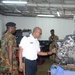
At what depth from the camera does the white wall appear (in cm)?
1380

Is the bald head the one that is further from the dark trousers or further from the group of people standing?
the dark trousers

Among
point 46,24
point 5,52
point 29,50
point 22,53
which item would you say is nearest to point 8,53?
point 5,52

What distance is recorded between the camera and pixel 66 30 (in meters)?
14.2

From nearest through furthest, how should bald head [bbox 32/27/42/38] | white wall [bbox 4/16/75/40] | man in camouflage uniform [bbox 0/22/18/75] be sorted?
bald head [bbox 32/27/42/38]
man in camouflage uniform [bbox 0/22/18/75]
white wall [bbox 4/16/75/40]

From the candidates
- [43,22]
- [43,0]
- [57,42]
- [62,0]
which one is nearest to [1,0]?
[43,0]

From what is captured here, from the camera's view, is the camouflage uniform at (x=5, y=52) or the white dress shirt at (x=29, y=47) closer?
the white dress shirt at (x=29, y=47)

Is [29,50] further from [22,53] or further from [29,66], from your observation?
[29,66]

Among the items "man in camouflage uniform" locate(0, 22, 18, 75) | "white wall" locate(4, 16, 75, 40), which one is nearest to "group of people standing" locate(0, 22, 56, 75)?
"man in camouflage uniform" locate(0, 22, 18, 75)

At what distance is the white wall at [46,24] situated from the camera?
13805 mm

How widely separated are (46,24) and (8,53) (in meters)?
9.86

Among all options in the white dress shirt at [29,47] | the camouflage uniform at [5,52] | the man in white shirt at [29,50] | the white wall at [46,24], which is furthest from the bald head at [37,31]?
the white wall at [46,24]

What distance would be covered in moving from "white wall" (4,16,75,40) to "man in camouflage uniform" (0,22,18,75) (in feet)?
30.6

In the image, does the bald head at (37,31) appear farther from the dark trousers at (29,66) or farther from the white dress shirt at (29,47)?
the dark trousers at (29,66)

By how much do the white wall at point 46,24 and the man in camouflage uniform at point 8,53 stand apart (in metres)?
9.34
